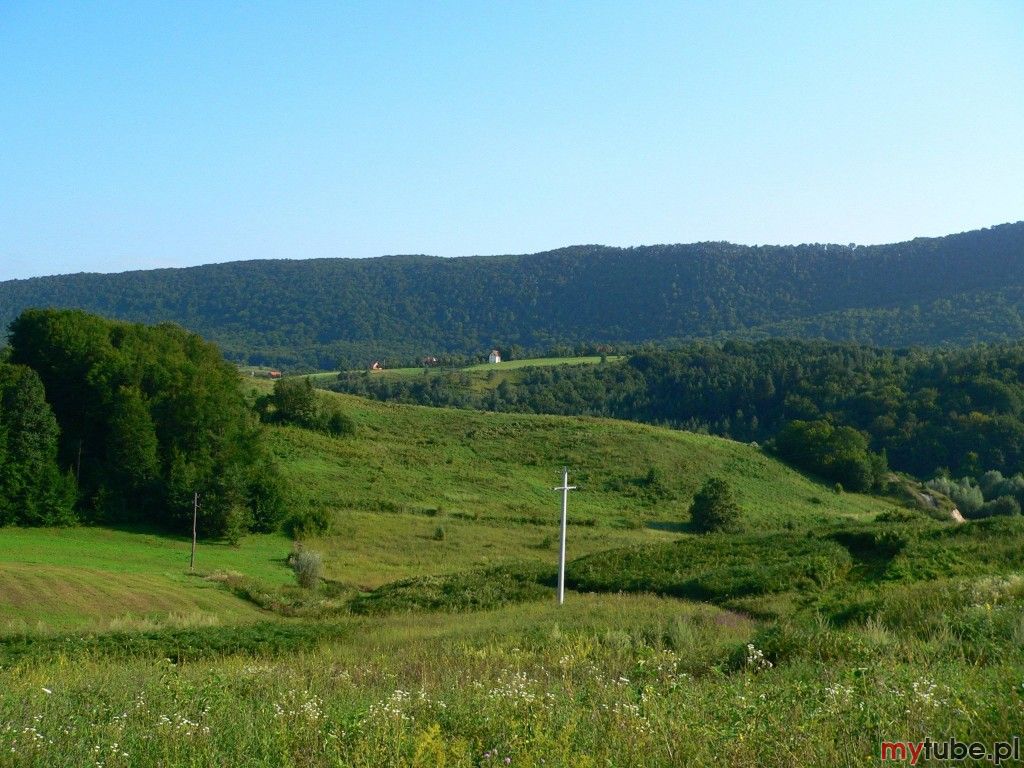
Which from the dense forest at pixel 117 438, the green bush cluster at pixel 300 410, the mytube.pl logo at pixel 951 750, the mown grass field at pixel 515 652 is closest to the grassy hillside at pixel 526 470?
the green bush cluster at pixel 300 410

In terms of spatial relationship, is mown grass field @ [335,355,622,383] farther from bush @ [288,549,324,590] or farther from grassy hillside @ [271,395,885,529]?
bush @ [288,549,324,590]

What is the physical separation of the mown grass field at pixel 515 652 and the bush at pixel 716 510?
1268 cm

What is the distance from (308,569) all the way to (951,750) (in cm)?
3162

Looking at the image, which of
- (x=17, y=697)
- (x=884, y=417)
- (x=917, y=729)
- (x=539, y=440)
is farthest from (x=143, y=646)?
(x=884, y=417)

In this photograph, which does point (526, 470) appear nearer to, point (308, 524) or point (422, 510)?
point (422, 510)

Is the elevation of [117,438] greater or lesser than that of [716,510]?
greater

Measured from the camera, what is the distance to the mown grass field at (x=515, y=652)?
5160 millimetres

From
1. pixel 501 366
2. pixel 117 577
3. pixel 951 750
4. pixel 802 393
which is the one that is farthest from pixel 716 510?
pixel 501 366

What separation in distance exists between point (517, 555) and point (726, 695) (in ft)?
116

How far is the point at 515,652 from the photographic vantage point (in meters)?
10.0

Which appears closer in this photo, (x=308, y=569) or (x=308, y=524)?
(x=308, y=569)

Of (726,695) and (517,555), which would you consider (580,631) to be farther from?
(517,555)

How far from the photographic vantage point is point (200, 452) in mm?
45469

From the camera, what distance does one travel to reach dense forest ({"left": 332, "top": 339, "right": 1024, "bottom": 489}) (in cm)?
8200
